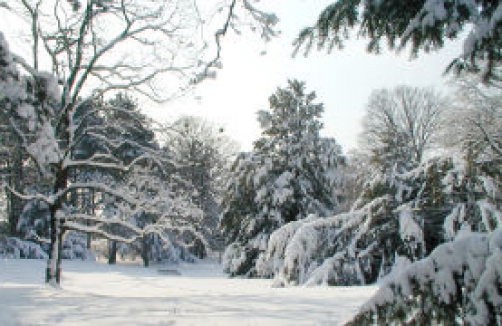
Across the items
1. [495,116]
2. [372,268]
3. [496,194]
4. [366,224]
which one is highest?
[495,116]

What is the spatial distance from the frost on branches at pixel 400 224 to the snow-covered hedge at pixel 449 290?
326 centimetres

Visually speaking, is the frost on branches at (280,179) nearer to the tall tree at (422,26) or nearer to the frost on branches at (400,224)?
the frost on branches at (400,224)

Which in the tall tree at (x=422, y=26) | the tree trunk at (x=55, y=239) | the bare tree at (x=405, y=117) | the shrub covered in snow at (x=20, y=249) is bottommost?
the shrub covered in snow at (x=20, y=249)

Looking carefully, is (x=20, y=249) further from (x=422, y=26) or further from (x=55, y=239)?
(x=422, y=26)

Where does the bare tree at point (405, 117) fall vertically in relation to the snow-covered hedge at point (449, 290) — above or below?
above

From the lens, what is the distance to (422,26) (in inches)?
114

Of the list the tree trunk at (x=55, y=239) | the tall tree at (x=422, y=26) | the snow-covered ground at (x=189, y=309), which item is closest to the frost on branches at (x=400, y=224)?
the snow-covered ground at (x=189, y=309)

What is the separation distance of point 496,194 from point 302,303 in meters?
3.08

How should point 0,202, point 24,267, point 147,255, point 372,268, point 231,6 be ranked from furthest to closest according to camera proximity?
point 147,255 → point 0,202 → point 24,267 → point 372,268 → point 231,6

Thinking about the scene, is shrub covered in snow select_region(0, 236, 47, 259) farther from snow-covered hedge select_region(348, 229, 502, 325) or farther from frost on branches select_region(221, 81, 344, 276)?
snow-covered hedge select_region(348, 229, 502, 325)

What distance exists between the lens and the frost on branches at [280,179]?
18.9 m

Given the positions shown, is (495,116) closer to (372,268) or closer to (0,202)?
(372,268)

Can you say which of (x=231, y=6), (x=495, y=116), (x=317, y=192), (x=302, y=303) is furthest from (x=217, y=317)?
(x=495, y=116)

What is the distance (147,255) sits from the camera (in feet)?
104
